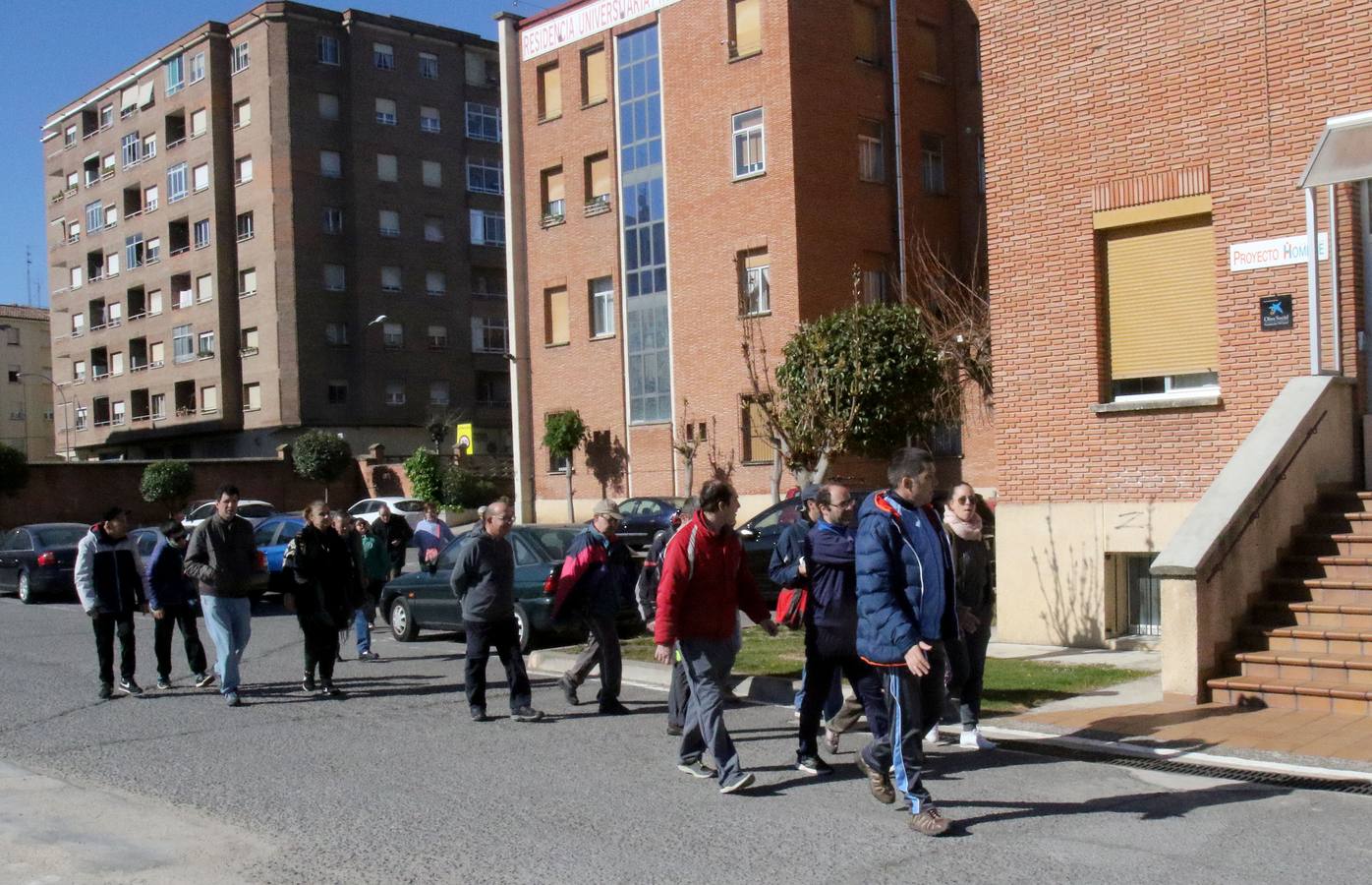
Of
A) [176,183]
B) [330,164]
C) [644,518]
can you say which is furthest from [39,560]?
[176,183]

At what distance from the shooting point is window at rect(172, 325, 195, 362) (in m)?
58.0

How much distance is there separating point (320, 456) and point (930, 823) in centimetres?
4428

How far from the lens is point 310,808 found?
7023 mm

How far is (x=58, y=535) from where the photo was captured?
23016 millimetres

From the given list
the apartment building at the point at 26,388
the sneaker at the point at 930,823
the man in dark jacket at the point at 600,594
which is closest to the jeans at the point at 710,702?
the sneaker at the point at 930,823

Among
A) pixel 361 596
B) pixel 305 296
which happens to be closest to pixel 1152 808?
pixel 361 596

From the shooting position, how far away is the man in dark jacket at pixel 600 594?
388 inches

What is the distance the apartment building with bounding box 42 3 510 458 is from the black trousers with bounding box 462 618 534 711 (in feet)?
152

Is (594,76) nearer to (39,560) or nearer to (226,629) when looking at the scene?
(39,560)

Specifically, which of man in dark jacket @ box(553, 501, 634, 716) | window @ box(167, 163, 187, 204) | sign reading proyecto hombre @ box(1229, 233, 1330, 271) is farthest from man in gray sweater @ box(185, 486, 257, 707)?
window @ box(167, 163, 187, 204)

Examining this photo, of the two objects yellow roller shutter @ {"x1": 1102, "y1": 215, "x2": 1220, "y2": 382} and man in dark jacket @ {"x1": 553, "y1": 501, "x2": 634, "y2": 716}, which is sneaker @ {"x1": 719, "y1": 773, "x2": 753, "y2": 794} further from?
yellow roller shutter @ {"x1": 1102, "y1": 215, "x2": 1220, "y2": 382}

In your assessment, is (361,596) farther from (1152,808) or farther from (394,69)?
(394,69)

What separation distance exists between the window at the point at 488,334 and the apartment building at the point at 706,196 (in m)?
21.8

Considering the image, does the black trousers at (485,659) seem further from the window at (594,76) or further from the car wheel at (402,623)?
the window at (594,76)
